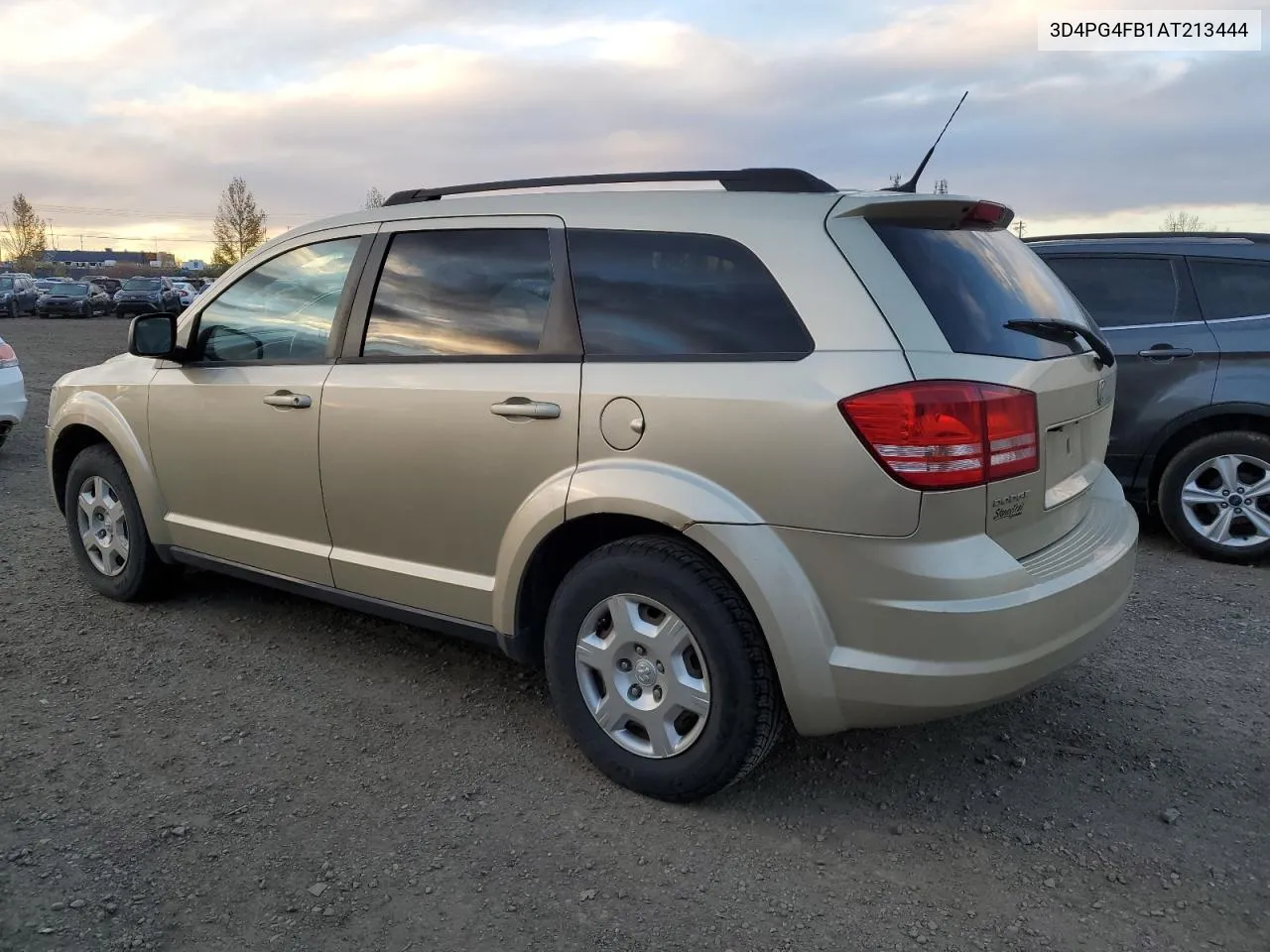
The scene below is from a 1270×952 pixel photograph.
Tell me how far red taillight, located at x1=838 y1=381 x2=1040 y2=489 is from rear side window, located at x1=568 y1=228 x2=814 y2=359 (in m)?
0.28

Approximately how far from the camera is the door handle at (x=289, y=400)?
3.83 meters

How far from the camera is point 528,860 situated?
112 inches

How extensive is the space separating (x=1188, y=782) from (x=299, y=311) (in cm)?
354

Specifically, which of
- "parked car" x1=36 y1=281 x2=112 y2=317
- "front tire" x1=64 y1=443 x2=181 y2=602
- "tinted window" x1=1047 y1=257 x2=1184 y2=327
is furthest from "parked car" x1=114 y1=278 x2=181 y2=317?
"tinted window" x1=1047 y1=257 x2=1184 y2=327

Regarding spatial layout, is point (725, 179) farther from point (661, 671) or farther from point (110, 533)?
point (110, 533)

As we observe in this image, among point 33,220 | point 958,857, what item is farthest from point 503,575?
point 33,220

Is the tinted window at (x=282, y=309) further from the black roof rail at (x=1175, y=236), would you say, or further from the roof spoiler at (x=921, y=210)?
the black roof rail at (x=1175, y=236)

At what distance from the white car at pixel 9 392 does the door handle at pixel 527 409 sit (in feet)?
22.6

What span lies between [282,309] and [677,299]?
6.17 ft

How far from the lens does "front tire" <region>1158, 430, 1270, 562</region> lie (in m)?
5.57

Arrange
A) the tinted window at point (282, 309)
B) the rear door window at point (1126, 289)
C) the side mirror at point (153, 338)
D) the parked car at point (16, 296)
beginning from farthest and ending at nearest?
the parked car at point (16, 296)
the rear door window at point (1126, 289)
the side mirror at point (153, 338)
the tinted window at point (282, 309)

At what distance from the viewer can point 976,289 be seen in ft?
9.77

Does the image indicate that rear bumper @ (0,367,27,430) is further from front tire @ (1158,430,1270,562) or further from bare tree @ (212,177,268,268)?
bare tree @ (212,177,268,268)

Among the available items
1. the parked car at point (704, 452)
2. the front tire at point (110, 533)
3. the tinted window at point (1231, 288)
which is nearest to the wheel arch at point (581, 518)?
the parked car at point (704, 452)
